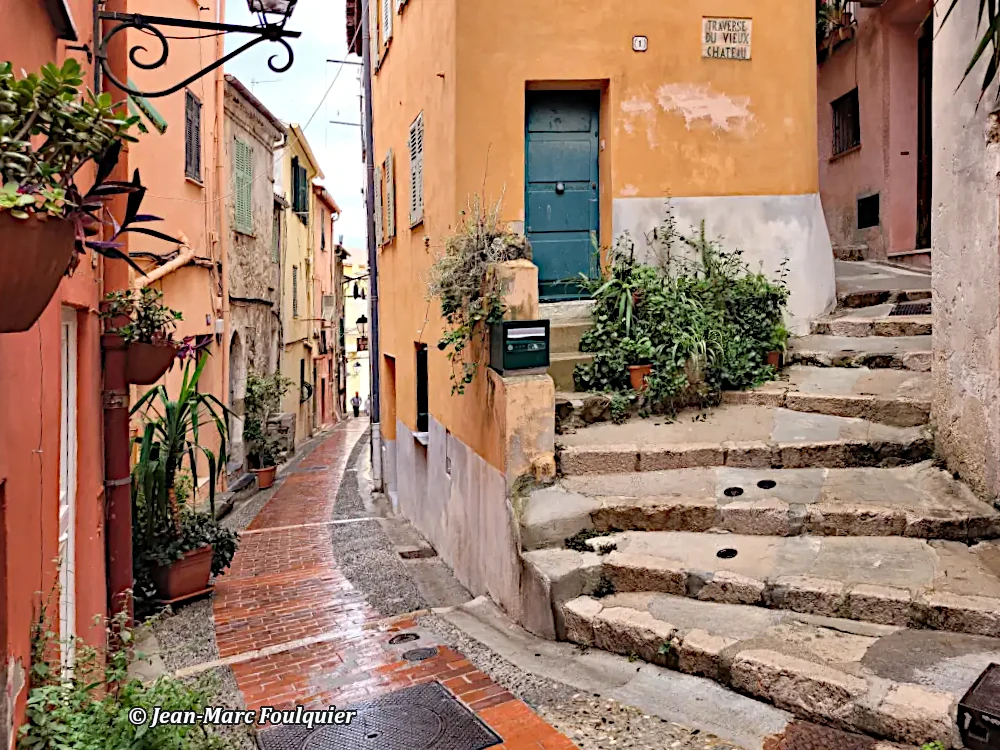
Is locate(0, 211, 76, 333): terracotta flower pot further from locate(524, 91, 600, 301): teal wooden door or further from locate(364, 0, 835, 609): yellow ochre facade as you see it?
locate(524, 91, 600, 301): teal wooden door

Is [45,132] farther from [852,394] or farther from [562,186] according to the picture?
[562,186]

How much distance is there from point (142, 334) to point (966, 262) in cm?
533

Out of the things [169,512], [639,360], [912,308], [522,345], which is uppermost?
[912,308]

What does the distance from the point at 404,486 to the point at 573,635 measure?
24.5 ft

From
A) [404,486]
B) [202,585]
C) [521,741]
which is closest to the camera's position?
[521,741]

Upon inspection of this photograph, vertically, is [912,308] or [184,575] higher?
[912,308]

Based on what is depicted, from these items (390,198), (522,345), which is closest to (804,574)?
(522,345)

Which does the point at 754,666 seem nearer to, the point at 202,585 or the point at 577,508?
the point at 577,508

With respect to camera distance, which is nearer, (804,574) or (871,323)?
(804,574)

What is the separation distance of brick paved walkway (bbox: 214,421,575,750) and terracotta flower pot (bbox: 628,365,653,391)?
278 cm

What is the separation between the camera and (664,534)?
17.7 feet

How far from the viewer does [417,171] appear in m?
10.1

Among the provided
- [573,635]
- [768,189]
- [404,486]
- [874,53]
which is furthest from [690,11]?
[404,486]

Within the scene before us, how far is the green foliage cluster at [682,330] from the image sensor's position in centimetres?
698
